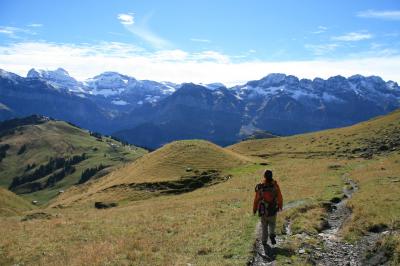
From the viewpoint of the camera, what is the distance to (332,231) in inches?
1009

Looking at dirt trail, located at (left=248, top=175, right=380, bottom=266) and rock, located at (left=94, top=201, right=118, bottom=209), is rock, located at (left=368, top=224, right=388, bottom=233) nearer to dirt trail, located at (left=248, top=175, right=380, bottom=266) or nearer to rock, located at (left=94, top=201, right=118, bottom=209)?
dirt trail, located at (left=248, top=175, right=380, bottom=266)

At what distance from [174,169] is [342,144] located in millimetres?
42064

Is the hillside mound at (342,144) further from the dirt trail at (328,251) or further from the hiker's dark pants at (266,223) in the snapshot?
the hiker's dark pants at (266,223)

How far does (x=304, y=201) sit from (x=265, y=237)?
15656 mm

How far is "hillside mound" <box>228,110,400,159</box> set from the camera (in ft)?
283

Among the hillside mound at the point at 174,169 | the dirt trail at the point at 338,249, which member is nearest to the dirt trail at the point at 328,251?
the dirt trail at the point at 338,249

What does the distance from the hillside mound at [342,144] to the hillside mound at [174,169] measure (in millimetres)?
21789

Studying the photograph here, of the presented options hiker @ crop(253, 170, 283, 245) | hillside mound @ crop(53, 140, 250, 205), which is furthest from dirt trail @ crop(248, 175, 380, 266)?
hillside mound @ crop(53, 140, 250, 205)

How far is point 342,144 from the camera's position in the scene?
322ft

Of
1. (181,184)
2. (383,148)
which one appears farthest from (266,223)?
(383,148)

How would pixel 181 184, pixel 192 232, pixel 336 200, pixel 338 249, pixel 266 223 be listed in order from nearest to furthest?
pixel 338 249
pixel 266 223
pixel 192 232
pixel 336 200
pixel 181 184

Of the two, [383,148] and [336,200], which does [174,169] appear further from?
[336,200]

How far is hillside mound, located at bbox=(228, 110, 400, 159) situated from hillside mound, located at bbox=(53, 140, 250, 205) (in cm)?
2179

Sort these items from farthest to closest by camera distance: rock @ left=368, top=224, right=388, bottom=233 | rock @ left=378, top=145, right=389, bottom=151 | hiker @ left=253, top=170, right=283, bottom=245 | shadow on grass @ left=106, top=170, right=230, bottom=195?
1. rock @ left=378, top=145, right=389, bottom=151
2. shadow on grass @ left=106, top=170, right=230, bottom=195
3. rock @ left=368, top=224, right=388, bottom=233
4. hiker @ left=253, top=170, right=283, bottom=245
